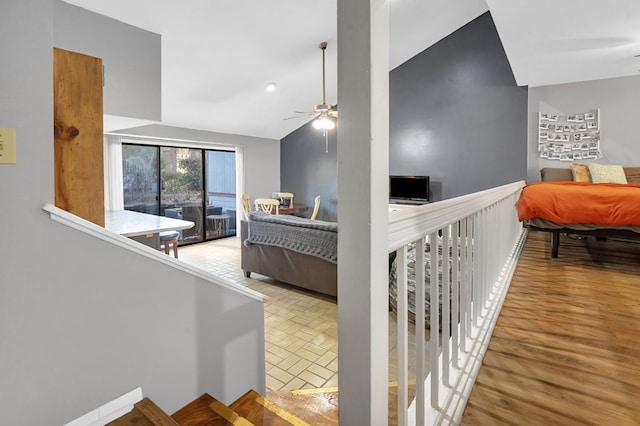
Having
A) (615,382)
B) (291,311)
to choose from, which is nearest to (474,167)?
(291,311)

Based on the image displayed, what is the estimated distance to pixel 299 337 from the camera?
2.84m

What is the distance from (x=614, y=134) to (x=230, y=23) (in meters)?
5.07

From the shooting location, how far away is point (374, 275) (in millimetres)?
657

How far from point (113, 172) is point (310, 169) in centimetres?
373

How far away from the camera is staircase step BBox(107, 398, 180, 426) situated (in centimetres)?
107

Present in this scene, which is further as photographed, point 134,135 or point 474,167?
point 474,167

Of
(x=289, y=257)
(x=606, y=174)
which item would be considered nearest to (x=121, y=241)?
(x=289, y=257)

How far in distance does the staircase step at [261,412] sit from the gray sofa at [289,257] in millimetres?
1840

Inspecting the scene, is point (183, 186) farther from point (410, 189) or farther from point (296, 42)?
point (410, 189)

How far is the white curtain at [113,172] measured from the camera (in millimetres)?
5043

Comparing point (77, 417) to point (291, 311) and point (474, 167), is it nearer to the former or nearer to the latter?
point (291, 311)

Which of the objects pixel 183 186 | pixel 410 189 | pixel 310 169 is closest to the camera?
pixel 410 189

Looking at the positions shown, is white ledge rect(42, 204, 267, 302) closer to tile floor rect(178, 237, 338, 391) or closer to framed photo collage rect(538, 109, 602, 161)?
tile floor rect(178, 237, 338, 391)

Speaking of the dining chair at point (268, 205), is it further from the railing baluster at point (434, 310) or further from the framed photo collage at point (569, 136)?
the railing baluster at point (434, 310)
